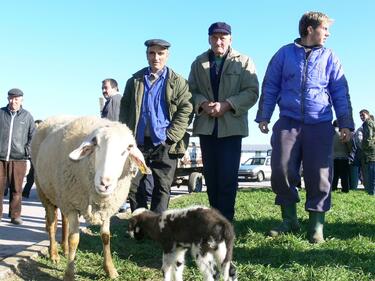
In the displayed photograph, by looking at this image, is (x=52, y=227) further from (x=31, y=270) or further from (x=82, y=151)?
(x=82, y=151)

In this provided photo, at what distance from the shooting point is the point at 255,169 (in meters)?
29.8

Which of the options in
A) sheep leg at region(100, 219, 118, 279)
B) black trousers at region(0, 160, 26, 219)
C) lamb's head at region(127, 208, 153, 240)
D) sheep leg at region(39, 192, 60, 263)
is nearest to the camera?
sheep leg at region(100, 219, 118, 279)

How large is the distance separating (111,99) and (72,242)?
16.1ft

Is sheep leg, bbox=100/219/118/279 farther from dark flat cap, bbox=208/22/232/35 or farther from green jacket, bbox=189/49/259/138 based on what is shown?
dark flat cap, bbox=208/22/232/35

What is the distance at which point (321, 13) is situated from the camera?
5.98 m

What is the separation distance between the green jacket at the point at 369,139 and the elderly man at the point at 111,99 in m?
8.22

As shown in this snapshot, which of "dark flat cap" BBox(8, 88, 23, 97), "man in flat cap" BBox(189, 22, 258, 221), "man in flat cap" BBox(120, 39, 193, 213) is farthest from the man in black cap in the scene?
"man in flat cap" BBox(189, 22, 258, 221)

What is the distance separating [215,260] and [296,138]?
230cm

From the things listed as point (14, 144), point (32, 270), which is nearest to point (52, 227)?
point (32, 270)

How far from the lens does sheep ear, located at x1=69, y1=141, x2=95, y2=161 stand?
4543mm

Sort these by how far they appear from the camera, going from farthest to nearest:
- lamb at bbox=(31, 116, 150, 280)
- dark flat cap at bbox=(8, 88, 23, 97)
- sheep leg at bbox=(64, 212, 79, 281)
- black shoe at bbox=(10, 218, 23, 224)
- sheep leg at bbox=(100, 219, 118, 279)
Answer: dark flat cap at bbox=(8, 88, 23, 97), black shoe at bbox=(10, 218, 23, 224), sheep leg at bbox=(100, 219, 118, 279), sheep leg at bbox=(64, 212, 79, 281), lamb at bbox=(31, 116, 150, 280)

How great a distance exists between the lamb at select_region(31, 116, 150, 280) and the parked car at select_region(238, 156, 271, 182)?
2420cm

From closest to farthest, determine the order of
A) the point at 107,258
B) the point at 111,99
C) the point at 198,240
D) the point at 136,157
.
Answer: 1. the point at 198,240
2. the point at 136,157
3. the point at 107,258
4. the point at 111,99

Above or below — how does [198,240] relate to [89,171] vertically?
below
